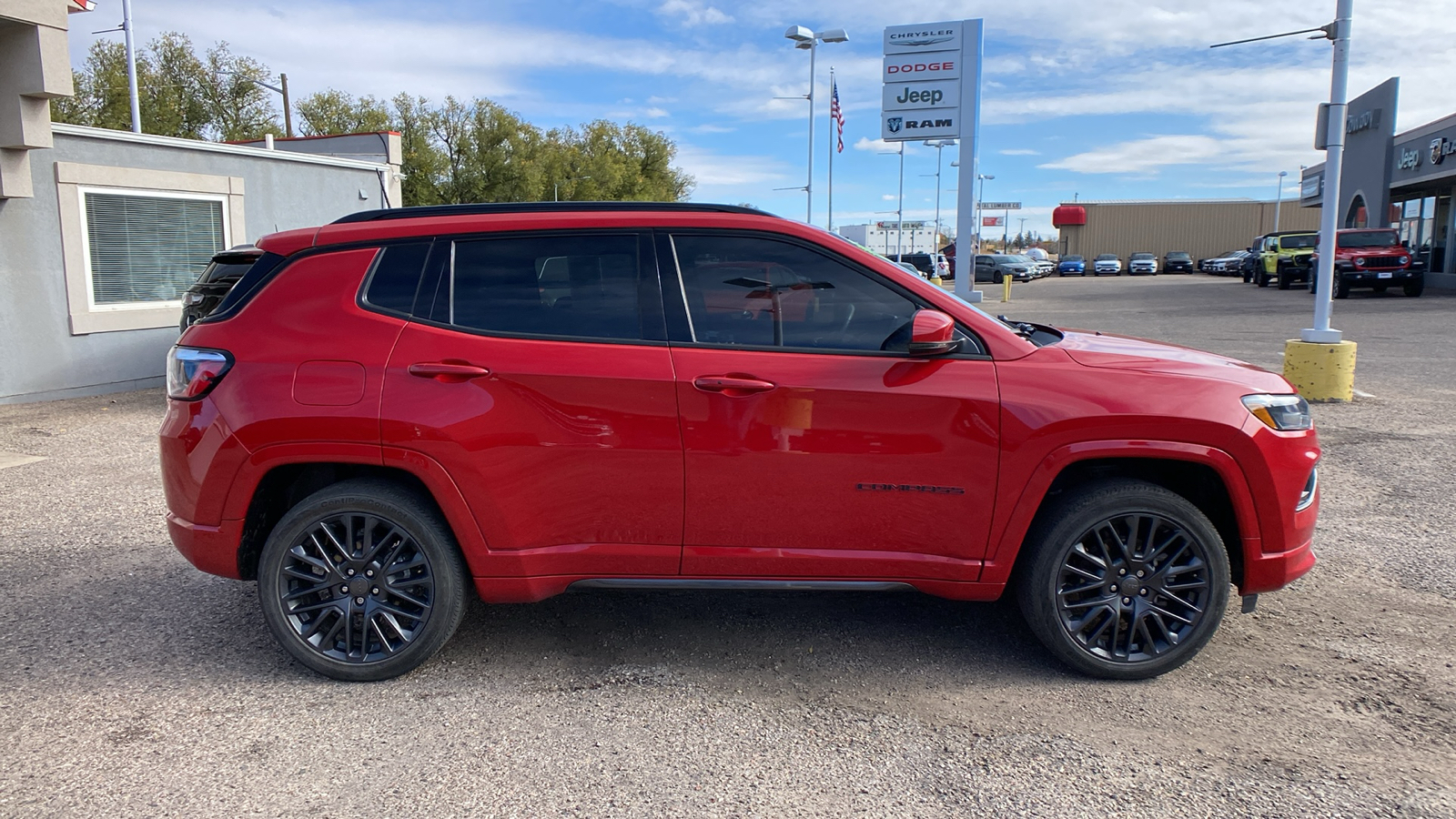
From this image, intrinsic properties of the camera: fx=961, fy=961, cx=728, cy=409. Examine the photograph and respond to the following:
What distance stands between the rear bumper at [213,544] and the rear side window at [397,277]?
1018 millimetres

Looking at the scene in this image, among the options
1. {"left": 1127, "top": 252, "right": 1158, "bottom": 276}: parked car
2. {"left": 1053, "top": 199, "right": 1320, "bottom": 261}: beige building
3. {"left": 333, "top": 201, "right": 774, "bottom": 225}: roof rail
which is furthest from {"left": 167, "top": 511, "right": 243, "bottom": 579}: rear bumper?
{"left": 1053, "top": 199, "right": 1320, "bottom": 261}: beige building

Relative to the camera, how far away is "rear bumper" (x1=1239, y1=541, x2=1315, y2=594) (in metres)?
3.62

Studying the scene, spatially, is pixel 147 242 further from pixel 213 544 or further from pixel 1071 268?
pixel 1071 268

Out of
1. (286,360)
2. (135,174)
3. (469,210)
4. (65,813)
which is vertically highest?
(135,174)

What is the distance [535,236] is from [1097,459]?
2.31 m

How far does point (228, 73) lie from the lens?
3772cm

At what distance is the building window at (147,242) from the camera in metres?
11.4

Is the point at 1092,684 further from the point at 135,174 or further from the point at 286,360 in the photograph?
the point at 135,174

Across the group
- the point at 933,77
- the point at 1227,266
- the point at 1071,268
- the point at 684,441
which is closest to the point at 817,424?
the point at 684,441

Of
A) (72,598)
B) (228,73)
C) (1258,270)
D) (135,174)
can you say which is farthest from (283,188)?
(1258,270)

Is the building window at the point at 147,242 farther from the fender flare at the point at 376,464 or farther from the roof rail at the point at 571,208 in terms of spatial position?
the fender flare at the point at 376,464

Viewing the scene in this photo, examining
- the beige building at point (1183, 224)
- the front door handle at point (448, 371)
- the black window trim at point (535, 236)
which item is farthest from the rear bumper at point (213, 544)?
the beige building at point (1183, 224)

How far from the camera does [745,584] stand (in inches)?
145

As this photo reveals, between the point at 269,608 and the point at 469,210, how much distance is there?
5.67 ft
